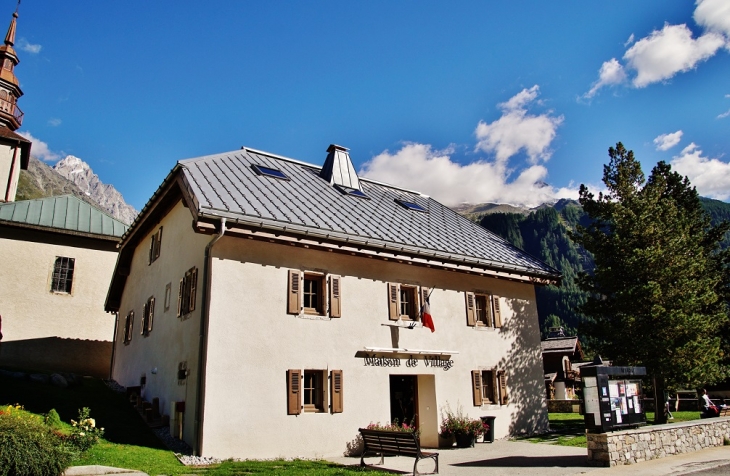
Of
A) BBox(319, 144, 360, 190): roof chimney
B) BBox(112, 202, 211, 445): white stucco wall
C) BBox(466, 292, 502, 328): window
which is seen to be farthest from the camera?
BBox(319, 144, 360, 190): roof chimney

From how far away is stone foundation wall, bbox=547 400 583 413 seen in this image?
3055 cm

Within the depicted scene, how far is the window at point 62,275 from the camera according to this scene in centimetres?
2459

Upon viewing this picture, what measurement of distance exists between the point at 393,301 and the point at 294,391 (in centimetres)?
436

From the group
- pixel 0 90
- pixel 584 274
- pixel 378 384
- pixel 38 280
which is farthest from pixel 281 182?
pixel 0 90

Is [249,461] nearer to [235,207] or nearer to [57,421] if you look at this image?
[57,421]

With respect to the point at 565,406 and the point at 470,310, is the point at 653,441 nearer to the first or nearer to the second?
the point at 470,310

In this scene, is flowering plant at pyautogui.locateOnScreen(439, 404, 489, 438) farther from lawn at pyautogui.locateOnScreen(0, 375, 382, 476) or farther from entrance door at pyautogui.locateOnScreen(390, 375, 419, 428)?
lawn at pyautogui.locateOnScreen(0, 375, 382, 476)

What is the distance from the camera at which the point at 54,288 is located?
24.5m

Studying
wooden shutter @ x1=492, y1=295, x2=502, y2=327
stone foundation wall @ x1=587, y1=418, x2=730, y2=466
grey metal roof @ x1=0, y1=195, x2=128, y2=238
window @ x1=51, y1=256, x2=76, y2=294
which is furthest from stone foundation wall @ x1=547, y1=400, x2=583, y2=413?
window @ x1=51, y1=256, x2=76, y2=294

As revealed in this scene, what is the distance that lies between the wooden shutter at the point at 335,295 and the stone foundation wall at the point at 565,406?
2130cm

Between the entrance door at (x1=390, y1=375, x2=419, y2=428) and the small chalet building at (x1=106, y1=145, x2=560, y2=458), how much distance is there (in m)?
0.05

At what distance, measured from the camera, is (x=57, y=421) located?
1245 centimetres

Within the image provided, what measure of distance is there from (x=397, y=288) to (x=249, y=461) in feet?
21.9

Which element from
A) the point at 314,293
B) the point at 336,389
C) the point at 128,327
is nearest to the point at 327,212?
the point at 314,293
